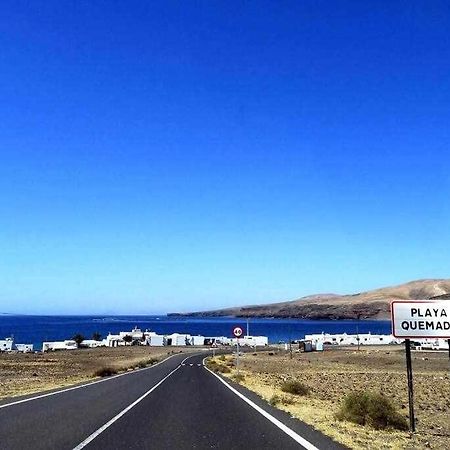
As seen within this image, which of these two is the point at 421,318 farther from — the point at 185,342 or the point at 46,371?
the point at 185,342

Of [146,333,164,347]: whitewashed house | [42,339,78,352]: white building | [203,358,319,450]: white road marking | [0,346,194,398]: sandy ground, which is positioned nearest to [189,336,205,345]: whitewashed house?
[146,333,164,347]: whitewashed house

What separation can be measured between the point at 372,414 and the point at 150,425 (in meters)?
5.41

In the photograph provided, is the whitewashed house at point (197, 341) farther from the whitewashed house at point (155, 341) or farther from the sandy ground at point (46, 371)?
the sandy ground at point (46, 371)

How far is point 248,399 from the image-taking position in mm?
19328

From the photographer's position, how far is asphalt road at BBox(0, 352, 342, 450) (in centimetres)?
1001

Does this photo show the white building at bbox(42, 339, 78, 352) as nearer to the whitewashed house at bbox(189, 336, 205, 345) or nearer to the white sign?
the whitewashed house at bbox(189, 336, 205, 345)

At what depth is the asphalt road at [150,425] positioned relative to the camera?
32.8 feet

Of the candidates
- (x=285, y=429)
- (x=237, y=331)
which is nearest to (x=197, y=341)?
(x=237, y=331)

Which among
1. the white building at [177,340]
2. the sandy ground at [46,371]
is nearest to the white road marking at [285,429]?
the sandy ground at [46,371]

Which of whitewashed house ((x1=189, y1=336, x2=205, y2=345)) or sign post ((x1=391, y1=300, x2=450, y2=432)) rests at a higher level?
sign post ((x1=391, y1=300, x2=450, y2=432))

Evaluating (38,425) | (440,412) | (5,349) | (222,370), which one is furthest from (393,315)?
(5,349)

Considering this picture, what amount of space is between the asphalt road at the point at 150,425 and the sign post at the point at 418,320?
2.69m

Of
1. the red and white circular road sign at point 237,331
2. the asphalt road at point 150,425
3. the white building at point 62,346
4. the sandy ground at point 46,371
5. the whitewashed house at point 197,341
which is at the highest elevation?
the red and white circular road sign at point 237,331

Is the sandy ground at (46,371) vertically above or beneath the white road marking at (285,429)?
beneath
